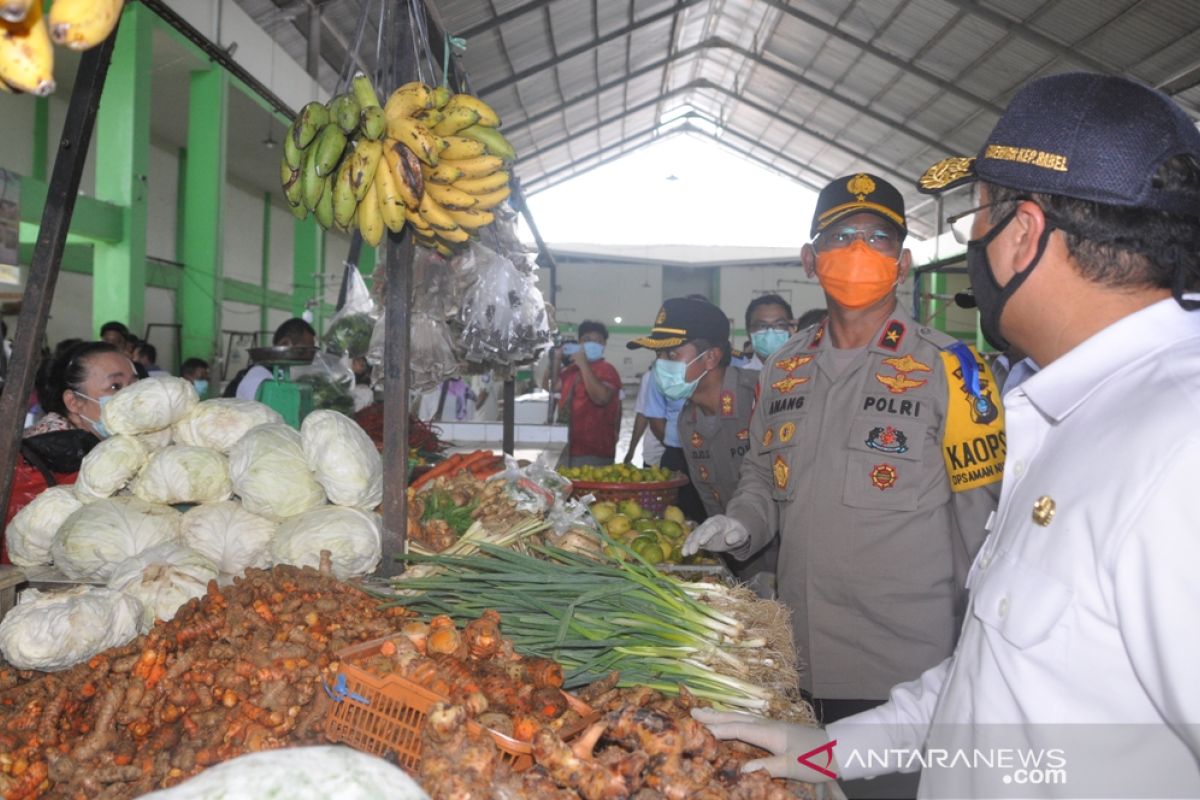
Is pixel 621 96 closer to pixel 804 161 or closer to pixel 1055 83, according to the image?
pixel 804 161

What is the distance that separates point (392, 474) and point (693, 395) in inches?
81.9

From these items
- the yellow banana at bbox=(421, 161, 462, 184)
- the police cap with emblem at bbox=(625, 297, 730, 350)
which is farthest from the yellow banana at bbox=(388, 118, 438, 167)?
the police cap with emblem at bbox=(625, 297, 730, 350)

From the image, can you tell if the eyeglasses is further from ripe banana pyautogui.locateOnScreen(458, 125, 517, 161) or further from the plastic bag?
the plastic bag

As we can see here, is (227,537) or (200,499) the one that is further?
(200,499)

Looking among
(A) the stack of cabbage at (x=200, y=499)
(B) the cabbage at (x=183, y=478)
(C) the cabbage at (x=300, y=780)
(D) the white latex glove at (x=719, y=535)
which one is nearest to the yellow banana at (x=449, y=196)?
(A) the stack of cabbage at (x=200, y=499)

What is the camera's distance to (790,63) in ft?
63.3

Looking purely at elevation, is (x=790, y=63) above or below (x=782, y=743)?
above

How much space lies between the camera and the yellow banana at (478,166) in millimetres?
2861

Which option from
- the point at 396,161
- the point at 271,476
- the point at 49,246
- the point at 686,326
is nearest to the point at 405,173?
the point at 396,161

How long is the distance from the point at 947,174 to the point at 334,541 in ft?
6.69

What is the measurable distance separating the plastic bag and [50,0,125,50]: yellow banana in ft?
11.5

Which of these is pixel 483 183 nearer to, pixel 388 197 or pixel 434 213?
pixel 434 213

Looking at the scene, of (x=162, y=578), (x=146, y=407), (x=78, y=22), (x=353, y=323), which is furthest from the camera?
(x=353, y=323)

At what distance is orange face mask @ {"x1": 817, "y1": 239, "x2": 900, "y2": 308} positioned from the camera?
110 inches
